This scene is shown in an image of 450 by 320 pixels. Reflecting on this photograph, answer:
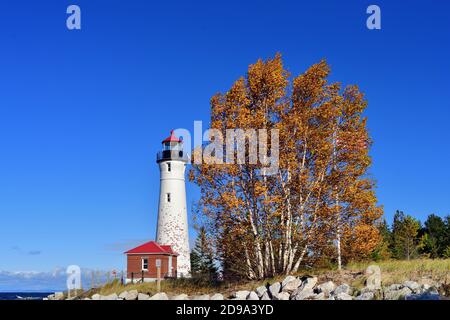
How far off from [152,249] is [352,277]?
73.2ft

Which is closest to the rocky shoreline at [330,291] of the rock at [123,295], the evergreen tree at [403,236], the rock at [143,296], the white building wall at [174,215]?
the rock at [143,296]

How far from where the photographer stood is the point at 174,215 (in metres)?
44.6

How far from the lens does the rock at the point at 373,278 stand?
68.3 ft

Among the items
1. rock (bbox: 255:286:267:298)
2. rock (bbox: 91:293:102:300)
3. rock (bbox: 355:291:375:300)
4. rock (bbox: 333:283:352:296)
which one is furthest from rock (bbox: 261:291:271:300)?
rock (bbox: 91:293:102:300)

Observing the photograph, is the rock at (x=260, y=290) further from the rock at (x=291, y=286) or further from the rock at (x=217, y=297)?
the rock at (x=217, y=297)

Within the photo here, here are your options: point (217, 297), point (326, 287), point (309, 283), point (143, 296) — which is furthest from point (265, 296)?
point (143, 296)

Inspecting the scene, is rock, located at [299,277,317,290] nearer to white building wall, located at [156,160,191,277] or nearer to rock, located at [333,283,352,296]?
rock, located at [333,283,352,296]

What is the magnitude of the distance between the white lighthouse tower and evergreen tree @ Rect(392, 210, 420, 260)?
1655 cm

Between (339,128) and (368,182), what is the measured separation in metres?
2.92

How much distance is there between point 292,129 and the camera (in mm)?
26656

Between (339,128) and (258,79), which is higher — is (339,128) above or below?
below
